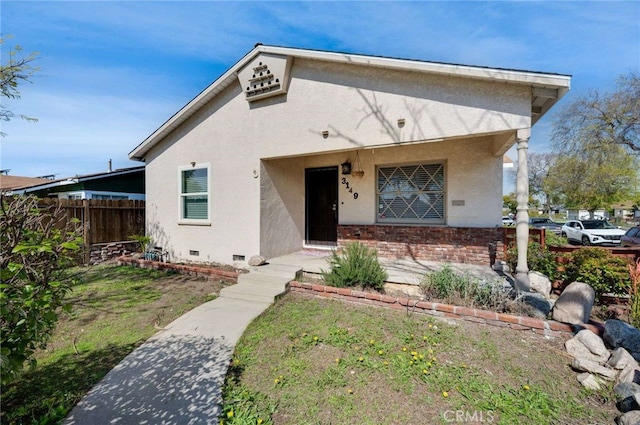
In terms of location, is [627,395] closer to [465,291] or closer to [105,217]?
[465,291]

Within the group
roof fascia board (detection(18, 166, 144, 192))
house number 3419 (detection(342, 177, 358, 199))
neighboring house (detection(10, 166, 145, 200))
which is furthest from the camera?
neighboring house (detection(10, 166, 145, 200))

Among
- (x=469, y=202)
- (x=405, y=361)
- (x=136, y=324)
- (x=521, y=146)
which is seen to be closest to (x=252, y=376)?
(x=405, y=361)

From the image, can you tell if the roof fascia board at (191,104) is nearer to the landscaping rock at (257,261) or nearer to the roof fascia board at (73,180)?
the roof fascia board at (73,180)

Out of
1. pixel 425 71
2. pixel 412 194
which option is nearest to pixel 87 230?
pixel 412 194

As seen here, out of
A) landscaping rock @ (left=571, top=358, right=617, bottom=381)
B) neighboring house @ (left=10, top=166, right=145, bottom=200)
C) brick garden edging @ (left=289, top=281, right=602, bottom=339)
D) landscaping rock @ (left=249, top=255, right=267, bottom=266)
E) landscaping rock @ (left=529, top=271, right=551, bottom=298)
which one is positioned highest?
neighboring house @ (left=10, top=166, right=145, bottom=200)

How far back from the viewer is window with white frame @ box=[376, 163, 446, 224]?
7.87m

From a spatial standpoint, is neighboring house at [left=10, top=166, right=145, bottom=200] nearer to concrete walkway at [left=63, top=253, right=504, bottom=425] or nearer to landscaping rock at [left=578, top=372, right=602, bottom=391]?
concrete walkway at [left=63, top=253, right=504, bottom=425]

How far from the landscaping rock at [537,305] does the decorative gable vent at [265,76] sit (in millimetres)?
6807

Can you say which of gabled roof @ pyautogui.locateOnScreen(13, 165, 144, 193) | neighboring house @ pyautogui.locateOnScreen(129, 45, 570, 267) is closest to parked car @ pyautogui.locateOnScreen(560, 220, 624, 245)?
neighboring house @ pyautogui.locateOnScreen(129, 45, 570, 267)

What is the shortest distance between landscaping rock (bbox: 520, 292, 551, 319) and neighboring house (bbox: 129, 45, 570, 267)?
1.96 meters

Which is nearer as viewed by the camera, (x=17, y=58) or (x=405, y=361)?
(x=405, y=361)

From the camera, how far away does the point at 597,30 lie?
6.94 meters

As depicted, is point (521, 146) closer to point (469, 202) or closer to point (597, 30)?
point (469, 202)

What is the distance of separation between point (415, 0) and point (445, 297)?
22.1ft
